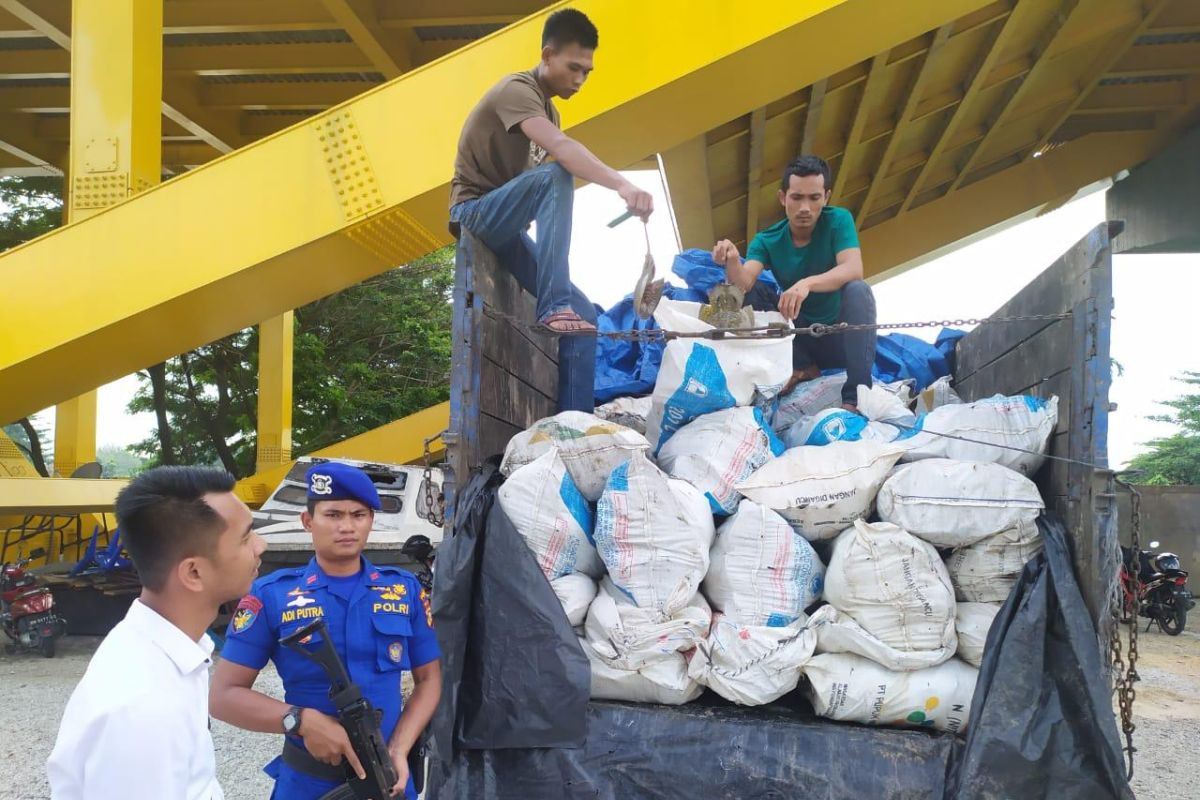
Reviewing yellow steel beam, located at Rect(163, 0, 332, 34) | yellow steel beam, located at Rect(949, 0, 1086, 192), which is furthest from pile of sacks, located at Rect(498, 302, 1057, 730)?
yellow steel beam, located at Rect(163, 0, 332, 34)

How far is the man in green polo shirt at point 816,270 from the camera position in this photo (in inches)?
141

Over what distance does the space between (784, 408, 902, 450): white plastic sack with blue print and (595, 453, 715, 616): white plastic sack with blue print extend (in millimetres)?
764

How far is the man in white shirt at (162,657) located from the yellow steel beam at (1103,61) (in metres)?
9.80

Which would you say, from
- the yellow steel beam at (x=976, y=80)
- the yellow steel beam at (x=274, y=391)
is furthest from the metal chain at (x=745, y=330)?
the yellow steel beam at (x=274, y=391)

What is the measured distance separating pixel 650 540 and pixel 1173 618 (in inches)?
342

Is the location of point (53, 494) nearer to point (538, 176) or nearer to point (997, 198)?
point (538, 176)

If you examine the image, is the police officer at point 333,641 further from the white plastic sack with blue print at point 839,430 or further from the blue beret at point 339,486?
the white plastic sack with blue print at point 839,430

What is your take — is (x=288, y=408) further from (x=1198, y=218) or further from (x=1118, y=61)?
(x=1198, y=218)

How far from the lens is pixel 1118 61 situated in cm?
1017

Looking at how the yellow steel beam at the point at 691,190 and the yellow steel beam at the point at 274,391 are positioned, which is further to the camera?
the yellow steel beam at the point at 274,391

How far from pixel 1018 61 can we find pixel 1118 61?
213cm

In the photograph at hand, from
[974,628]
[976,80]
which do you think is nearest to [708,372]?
[974,628]

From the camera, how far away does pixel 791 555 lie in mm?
2465

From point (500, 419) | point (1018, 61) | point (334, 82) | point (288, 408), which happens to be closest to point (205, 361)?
point (288, 408)
